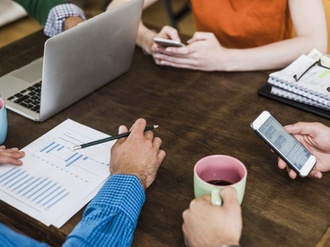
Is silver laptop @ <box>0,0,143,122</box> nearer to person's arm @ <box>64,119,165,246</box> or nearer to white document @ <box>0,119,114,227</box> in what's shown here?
white document @ <box>0,119,114,227</box>

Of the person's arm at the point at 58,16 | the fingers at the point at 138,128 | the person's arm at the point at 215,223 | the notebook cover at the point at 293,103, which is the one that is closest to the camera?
the person's arm at the point at 215,223

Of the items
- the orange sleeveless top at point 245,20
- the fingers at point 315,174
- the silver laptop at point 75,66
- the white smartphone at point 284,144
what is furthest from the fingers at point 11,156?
the orange sleeveless top at point 245,20

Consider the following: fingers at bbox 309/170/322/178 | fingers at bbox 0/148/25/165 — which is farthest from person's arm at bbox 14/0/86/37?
fingers at bbox 309/170/322/178

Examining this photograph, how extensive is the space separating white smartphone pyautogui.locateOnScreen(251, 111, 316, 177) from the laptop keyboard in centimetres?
57

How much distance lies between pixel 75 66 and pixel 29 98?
172mm

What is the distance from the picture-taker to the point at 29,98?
127cm

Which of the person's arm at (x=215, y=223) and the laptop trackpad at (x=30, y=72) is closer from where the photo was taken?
the person's arm at (x=215, y=223)

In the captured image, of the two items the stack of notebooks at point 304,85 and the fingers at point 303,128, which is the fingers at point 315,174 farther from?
the stack of notebooks at point 304,85

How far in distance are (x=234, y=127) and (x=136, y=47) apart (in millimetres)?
540

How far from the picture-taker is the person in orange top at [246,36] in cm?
141

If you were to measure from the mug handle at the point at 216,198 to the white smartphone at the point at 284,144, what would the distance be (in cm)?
18

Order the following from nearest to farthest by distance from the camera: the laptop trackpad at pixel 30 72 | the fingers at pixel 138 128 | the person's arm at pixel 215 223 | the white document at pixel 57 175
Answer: the person's arm at pixel 215 223 → the white document at pixel 57 175 → the fingers at pixel 138 128 → the laptop trackpad at pixel 30 72

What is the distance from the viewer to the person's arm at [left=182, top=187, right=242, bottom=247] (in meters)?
0.82

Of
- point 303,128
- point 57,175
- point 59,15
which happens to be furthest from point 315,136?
point 59,15
